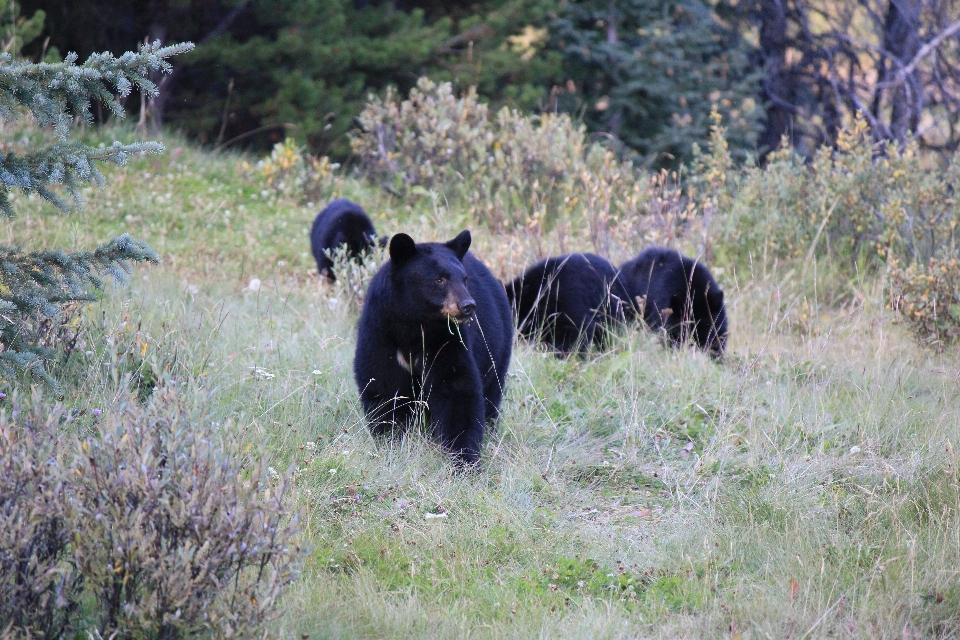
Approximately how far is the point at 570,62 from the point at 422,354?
40.8 feet

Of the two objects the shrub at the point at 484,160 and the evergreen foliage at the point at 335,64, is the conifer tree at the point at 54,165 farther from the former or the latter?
the evergreen foliage at the point at 335,64

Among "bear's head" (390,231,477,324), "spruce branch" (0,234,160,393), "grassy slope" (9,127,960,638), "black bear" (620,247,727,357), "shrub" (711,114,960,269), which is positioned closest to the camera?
"grassy slope" (9,127,960,638)

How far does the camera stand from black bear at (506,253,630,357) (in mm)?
6730

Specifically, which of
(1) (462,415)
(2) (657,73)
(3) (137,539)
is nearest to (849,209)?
(1) (462,415)

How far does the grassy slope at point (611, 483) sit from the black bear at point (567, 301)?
298 millimetres

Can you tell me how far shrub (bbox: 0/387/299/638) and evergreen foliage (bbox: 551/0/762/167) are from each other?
1268 centimetres

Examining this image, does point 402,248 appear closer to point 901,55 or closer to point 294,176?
point 294,176

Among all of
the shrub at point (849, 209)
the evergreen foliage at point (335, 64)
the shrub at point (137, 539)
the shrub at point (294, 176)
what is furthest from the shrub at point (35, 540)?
the evergreen foliage at point (335, 64)

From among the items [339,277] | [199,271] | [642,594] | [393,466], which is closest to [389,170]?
[199,271]

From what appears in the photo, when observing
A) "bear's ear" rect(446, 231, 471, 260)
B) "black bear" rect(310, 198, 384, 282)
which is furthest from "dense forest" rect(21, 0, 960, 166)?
"bear's ear" rect(446, 231, 471, 260)

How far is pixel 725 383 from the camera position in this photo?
5.65 meters

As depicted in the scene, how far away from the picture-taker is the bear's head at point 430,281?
4500mm

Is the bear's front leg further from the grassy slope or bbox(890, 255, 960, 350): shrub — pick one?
bbox(890, 255, 960, 350): shrub

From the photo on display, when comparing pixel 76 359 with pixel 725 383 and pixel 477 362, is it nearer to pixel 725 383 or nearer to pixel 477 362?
pixel 477 362
